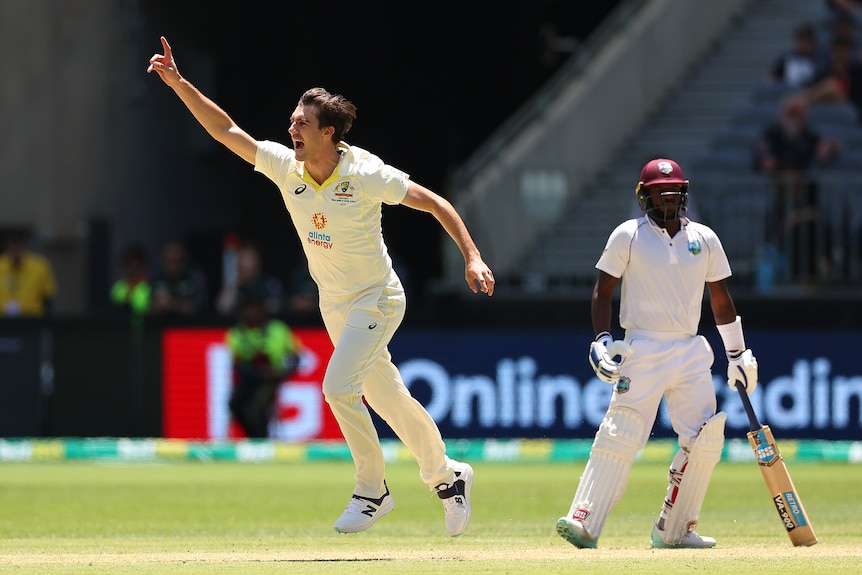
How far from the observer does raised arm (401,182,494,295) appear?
7238 mm

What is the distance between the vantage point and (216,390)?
1497 centimetres

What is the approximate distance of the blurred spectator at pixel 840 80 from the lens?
17.2 m

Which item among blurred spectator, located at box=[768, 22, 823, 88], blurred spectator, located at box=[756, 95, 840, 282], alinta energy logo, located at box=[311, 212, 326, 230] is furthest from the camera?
blurred spectator, located at box=[768, 22, 823, 88]

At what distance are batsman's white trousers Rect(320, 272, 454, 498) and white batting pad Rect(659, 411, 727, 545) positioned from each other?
1.10 metres

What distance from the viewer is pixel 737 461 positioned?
539 inches

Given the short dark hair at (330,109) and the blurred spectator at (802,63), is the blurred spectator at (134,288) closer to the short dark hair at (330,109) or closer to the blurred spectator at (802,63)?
the blurred spectator at (802,63)

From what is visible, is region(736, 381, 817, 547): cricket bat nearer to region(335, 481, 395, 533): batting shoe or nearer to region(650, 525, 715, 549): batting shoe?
region(650, 525, 715, 549): batting shoe

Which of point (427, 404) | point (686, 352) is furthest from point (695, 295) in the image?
point (427, 404)

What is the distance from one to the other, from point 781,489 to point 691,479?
42 centimetres

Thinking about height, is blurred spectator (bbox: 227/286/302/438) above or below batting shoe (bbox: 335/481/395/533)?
above

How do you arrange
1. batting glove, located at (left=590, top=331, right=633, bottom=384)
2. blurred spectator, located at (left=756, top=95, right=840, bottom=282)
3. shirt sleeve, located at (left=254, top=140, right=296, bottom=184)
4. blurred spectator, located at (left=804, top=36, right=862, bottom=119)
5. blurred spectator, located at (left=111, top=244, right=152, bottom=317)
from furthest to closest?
blurred spectator, located at (left=804, top=36, right=862, bottom=119) < blurred spectator, located at (left=111, top=244, right=152, bottom=317) < blurred spectator, located at (left=756, top=95, right=840, bottom=282) < shirt sleeve, located at (left=254, top=140, right=296, bottom=184) < batting glove, located at (left=590, top=331, right=633, bottom=384)

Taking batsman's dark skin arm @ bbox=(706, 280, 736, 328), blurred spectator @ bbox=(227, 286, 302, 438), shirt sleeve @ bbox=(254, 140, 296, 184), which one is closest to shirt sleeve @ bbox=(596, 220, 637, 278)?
batsman's dark skin arm @ bbox=(706, 280, 736, 328)

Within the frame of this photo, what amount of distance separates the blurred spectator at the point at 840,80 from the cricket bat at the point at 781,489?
10.1 metres

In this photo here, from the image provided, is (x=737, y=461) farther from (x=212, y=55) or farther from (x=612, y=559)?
(x=212, y=55)
